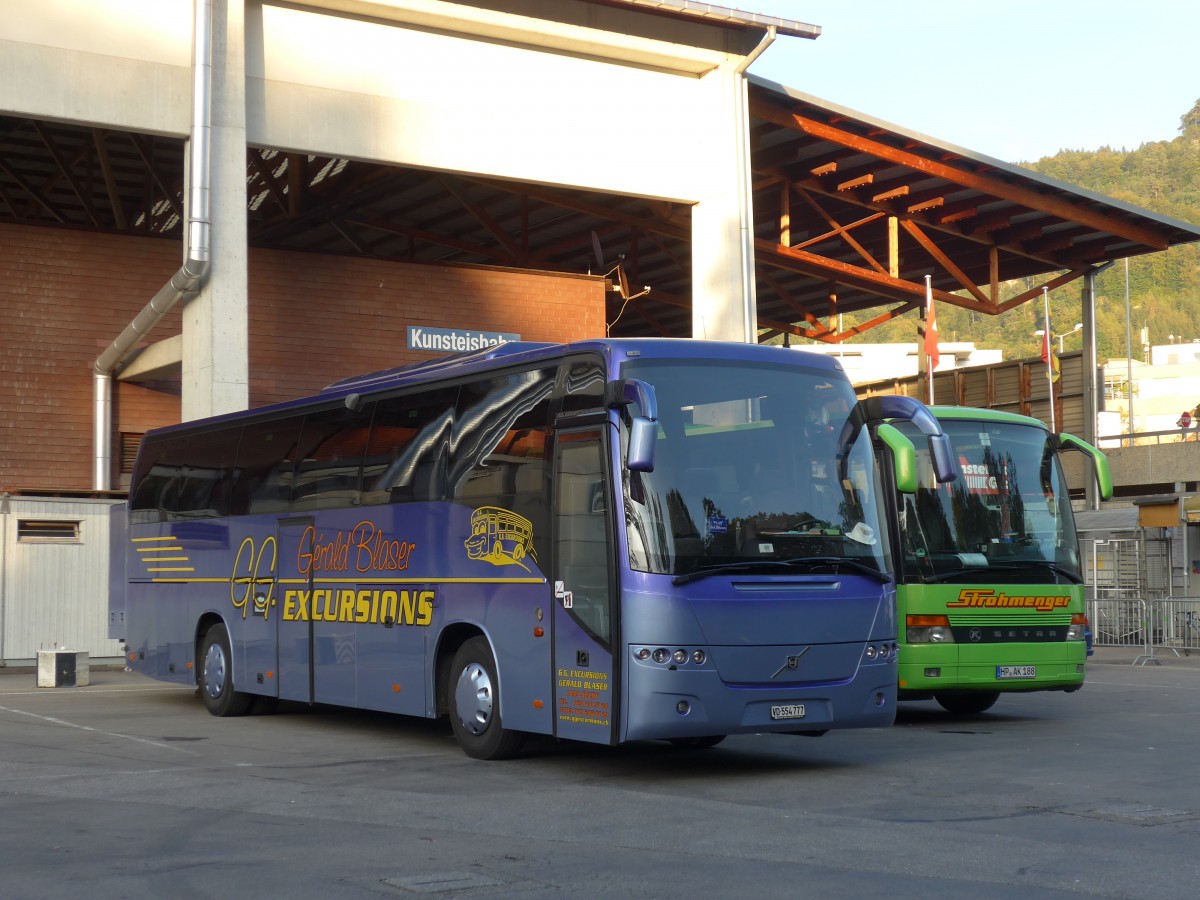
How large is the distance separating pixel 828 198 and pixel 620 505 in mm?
23192

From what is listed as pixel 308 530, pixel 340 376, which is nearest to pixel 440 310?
pixel 340 376

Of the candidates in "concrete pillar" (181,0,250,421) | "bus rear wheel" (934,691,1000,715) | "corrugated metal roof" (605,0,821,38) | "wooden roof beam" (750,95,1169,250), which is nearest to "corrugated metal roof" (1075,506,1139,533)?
"wooden roof beam" (750,95,1169,250)

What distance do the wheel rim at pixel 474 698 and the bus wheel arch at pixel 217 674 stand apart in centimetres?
454

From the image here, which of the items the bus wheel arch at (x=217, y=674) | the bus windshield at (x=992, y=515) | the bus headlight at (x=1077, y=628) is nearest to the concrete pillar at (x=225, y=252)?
the bus wheel arch at (x=217, y=674)

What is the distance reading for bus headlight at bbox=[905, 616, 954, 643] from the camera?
548 inches

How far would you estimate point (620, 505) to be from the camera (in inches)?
401

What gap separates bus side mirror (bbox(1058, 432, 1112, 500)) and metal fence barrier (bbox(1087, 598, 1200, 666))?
11.1 meters

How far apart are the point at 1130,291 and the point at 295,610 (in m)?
129

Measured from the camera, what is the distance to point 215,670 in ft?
52.7

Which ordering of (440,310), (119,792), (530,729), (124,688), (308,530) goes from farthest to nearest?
(440,310), (124,688), (308,530), (530,729), (119,792)

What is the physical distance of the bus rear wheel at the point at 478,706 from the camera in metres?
11.5

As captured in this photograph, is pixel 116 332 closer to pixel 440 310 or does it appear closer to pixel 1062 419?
pixel 440 310

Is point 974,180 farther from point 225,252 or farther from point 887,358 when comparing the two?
point 887,358

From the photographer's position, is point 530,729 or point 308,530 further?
point 308,530
